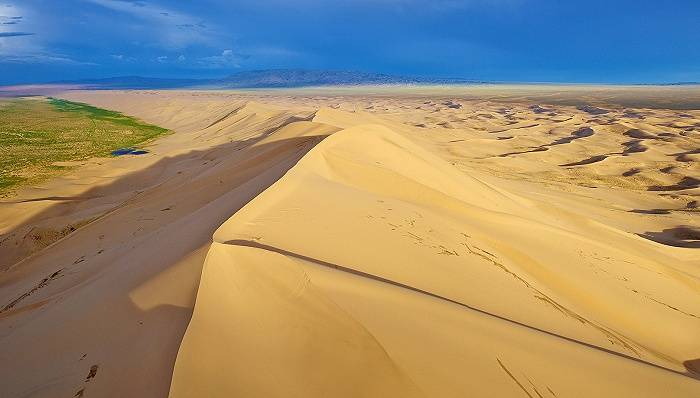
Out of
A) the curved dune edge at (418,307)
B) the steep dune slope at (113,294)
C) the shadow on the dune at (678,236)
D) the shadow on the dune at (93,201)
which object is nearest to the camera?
the curved dune edge at (418,307)

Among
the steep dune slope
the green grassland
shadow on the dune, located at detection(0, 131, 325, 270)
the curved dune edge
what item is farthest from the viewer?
the green grassland

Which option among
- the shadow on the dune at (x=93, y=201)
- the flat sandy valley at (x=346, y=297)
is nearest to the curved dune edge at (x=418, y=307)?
the flat sandy valley at (x=346, y=297)

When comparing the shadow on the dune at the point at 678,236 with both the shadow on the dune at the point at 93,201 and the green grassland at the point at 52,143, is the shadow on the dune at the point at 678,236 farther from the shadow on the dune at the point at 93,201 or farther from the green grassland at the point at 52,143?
the green grassland at the point at 52,143

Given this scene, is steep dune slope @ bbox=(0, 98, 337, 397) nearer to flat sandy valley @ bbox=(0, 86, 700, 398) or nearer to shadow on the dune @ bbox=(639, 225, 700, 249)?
flat sandy valley @ bbox=(0, 86, 700, 398)

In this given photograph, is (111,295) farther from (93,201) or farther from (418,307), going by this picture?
(93,201)

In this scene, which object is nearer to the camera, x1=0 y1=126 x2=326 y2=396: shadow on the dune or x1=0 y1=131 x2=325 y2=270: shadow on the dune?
x1=0 y1=126 x2=326 y2=396: shadow on the dune

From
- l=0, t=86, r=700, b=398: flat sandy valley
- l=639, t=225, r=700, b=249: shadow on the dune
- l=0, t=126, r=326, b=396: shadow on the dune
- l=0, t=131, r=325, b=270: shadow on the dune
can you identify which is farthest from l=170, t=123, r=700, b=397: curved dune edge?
l=639, t=225, r=700, b=249: shadow on the dune

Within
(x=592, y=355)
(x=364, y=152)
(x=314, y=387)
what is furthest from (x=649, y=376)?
(x=364, y=152)

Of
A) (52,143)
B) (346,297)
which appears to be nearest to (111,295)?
(346,297)
